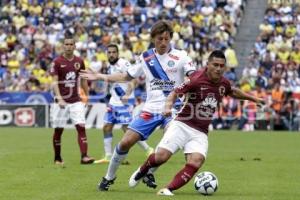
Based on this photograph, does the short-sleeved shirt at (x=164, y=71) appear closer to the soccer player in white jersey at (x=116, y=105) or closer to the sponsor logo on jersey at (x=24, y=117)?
the soccer player in white jersey at (x=116, y=105)

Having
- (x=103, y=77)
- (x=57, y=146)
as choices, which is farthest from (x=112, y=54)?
(x=103, y=77)

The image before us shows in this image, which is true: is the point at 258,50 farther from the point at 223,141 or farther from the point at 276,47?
the point at 223,141

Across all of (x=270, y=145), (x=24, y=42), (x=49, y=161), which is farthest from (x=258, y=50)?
(x=49, y=161)

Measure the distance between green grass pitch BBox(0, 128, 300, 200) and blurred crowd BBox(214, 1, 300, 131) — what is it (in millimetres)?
6675

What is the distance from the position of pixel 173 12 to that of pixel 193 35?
2429mm

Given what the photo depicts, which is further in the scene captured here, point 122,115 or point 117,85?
point 117,85

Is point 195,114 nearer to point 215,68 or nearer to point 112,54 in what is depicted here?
point 215,68

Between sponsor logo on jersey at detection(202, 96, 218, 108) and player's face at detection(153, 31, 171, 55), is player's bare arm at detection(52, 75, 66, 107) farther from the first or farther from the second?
sponsor logo on jersey at detection(202, 96, 218, 108)

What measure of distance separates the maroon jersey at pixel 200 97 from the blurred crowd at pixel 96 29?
23151 mm

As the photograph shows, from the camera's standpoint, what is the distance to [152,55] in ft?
42.2

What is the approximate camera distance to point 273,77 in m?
34.5

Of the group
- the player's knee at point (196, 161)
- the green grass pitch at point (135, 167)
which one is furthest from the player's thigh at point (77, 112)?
the player's knee at point (196, 161)

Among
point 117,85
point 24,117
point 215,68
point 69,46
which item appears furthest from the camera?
point 24,117

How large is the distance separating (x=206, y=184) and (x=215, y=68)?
5.62 feet
